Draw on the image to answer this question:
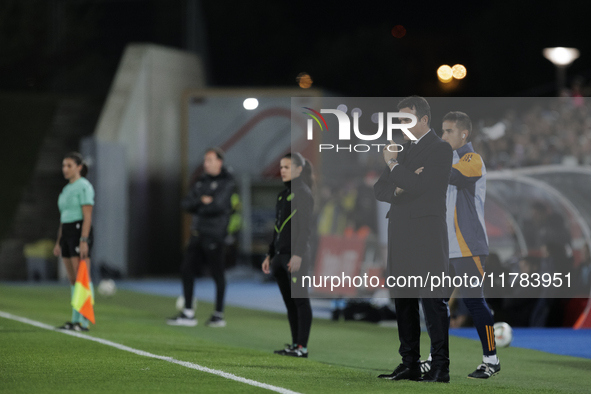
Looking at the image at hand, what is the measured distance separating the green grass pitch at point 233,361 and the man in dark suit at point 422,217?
47 centimetres

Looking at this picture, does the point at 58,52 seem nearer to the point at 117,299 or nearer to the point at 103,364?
the point at 117,299

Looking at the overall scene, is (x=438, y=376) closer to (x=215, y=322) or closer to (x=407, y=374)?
(x=407, y=374)

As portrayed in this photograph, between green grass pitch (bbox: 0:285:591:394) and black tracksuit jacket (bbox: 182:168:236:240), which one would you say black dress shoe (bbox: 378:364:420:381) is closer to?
green grass pitch (bbox: 0:285:591:394)

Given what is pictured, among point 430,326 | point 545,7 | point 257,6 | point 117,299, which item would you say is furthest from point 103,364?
point 257,6

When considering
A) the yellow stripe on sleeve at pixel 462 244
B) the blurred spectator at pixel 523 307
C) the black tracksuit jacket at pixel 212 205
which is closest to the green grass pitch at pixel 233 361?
the yellow stripe on sleeve at pixel 462 244

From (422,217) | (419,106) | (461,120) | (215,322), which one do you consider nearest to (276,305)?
(215,322)

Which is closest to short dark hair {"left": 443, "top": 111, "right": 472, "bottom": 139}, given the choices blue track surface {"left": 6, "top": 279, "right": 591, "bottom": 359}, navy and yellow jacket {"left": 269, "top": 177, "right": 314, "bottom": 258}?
navy and yellow jacket {"left": 269, "top": 177, "right": 314, "bottom": 258}

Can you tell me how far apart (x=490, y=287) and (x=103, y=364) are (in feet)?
11.5

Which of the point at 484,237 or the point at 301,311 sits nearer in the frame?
the point at 484,237

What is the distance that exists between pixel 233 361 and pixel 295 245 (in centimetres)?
120

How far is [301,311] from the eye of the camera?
8.31m

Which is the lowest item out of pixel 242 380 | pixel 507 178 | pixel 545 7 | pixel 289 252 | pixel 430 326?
pixel 242 380

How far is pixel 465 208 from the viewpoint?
7.40 meters

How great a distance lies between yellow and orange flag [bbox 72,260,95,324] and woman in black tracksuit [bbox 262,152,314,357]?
7.26 ft
